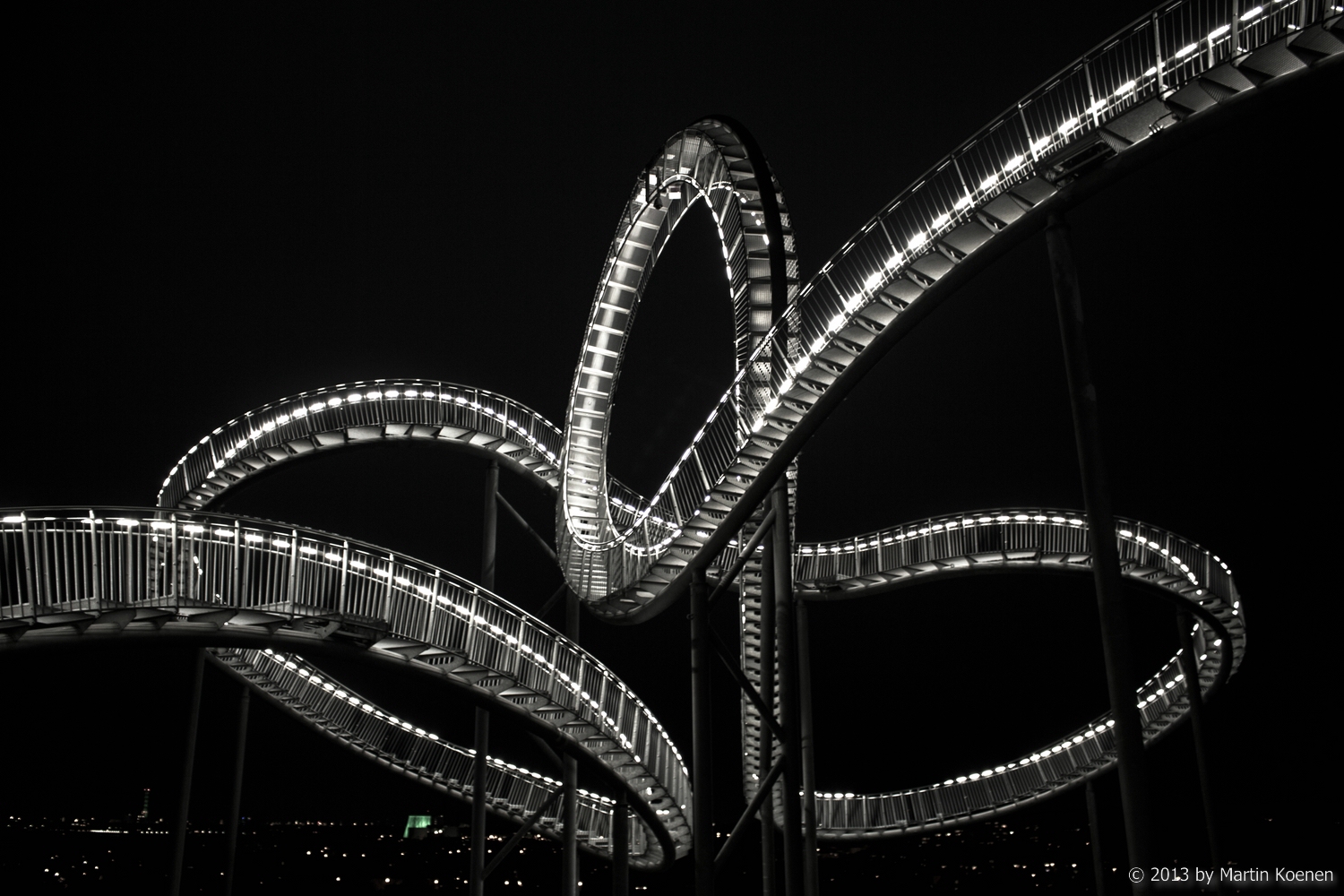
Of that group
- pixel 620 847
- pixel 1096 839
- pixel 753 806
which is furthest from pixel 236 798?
pixel 1096 839

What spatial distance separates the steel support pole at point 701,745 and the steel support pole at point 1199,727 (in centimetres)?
985

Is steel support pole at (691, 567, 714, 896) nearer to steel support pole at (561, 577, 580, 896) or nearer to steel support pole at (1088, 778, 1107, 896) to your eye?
steel support pole at (561, 577, 580, 896)

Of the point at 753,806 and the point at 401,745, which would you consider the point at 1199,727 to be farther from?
the point at 401,745

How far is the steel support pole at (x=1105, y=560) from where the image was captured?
25.6ft

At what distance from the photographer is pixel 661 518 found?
1534 cm

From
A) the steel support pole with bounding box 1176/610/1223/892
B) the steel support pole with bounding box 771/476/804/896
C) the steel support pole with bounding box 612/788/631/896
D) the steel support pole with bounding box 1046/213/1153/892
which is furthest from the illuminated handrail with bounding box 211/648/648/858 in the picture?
the steel support pole with bounding box 1046/213/1153/892

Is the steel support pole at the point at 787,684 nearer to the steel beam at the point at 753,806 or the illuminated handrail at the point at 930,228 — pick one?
the steel beam at the point at 753,806

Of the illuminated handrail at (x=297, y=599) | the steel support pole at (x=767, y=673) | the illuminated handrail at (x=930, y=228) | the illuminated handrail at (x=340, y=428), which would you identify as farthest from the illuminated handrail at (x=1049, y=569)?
the illuminated handrail at (x=930, y=228)

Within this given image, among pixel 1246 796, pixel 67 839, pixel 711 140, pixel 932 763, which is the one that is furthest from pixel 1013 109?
pixel 67 839

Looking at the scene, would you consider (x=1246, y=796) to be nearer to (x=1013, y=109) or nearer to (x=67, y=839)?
(x=1013, y=109)

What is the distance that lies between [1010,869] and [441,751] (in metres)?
32.4

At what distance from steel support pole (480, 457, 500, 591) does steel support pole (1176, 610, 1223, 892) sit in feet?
43.7

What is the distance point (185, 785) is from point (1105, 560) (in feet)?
50.4

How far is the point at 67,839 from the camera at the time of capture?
211 feet
